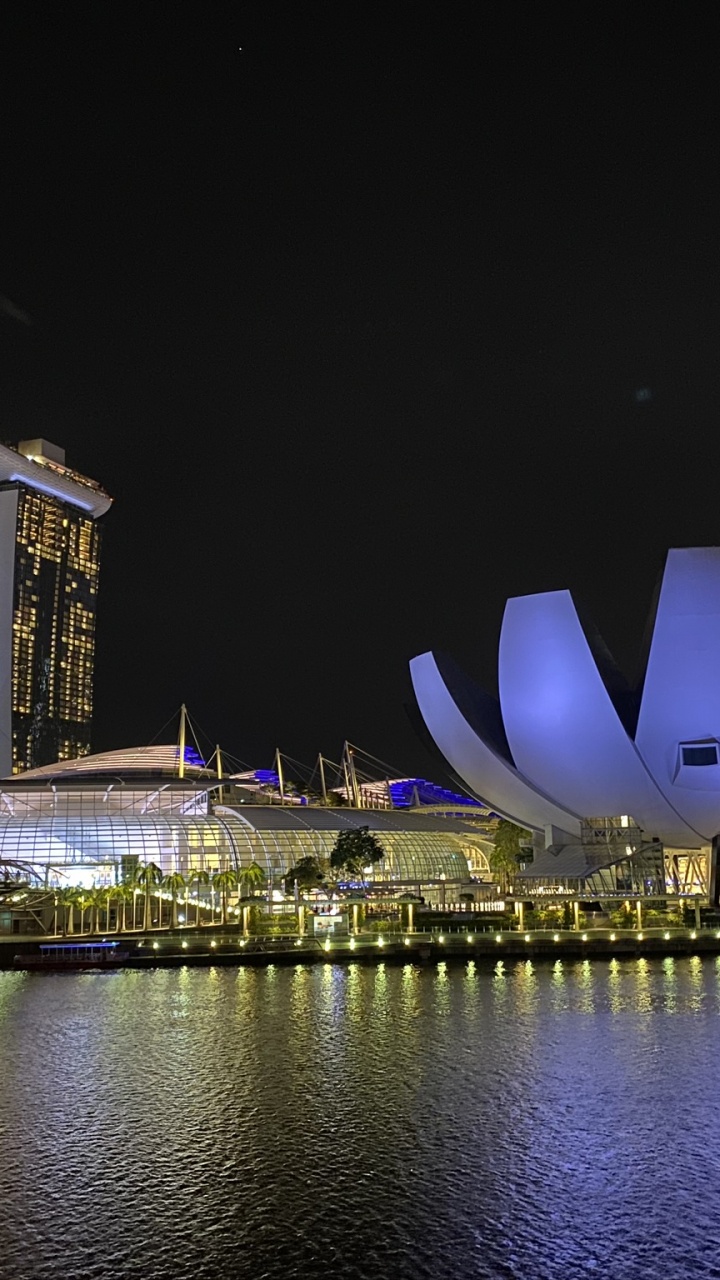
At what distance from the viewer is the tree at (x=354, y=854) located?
5459 cm

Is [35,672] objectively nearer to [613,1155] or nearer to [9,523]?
[9,523]

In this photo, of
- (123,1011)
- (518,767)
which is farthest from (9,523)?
(123,1011)

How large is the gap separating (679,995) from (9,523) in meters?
114

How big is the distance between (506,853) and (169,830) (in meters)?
17.9

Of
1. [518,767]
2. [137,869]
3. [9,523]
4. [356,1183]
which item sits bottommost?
[356,1183]

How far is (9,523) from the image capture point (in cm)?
12756

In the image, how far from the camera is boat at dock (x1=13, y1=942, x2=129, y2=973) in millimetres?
34312

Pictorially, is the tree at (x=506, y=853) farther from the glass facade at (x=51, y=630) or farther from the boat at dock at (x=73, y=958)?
the glass facade at (x=51, y=630)

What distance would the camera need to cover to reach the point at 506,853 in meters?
59.7

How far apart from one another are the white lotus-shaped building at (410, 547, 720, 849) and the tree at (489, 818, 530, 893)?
1447 cm

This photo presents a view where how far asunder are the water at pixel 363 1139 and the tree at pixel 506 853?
110ft

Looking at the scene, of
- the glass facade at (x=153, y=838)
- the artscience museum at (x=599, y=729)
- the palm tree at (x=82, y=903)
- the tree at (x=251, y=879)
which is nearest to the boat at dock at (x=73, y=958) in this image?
the palm tree at (x=82, y=903)

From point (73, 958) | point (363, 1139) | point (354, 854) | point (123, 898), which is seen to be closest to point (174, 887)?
point (123, 898)

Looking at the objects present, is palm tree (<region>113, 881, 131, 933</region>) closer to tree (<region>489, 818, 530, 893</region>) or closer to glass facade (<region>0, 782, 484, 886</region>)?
glass facade (<region>0, 782, 484, 886</region>)
